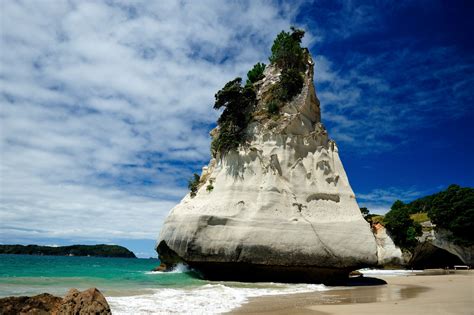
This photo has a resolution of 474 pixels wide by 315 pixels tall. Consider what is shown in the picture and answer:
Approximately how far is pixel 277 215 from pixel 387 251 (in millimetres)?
27820

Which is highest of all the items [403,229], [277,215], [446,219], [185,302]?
[446,219]

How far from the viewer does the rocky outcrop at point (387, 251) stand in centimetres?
4056

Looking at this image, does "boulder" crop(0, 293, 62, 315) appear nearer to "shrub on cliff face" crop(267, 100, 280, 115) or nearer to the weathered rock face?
the weathered rock face

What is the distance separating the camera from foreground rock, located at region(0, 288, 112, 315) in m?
6.46

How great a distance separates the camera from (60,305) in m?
6.72

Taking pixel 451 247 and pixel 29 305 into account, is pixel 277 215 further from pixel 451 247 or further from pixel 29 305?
pixel 451 247

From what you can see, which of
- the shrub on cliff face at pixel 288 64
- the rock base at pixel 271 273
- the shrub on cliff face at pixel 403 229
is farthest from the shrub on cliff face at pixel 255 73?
the shrub on cliff face at pixel 403 229

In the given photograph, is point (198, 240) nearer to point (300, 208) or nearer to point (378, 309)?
point (300, 208)

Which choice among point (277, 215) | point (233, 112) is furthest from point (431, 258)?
point (233, 112)

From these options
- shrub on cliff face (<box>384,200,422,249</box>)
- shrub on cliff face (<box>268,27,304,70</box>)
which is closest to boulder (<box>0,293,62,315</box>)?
shrub on cliff face (<box>268,27,304,70</box>)

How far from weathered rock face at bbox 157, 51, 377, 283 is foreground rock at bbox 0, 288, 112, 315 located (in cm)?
1084

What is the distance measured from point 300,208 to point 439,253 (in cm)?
3038

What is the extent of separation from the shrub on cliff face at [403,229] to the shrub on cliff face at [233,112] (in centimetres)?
2544

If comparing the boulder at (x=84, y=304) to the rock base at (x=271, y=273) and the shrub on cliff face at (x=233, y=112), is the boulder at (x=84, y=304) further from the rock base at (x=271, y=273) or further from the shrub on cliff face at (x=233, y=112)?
the shrub on cliff face at (x=233, y=112)
